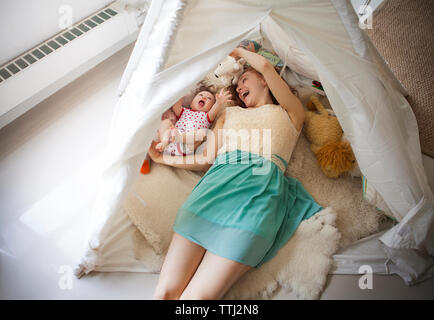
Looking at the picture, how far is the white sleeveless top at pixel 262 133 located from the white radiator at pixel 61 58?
1021 mm

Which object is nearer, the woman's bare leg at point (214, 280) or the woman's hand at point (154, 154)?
the woman's bare leg at point (214, 280)

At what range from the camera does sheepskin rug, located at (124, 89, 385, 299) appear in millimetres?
1027

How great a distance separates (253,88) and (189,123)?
34cm

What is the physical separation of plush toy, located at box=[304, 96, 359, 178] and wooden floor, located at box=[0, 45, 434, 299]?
0.37 meters

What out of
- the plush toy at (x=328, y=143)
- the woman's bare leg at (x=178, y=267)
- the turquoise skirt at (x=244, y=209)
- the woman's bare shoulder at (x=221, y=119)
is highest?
the plush toy at (x=328, y=143)

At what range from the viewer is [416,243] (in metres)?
1.02

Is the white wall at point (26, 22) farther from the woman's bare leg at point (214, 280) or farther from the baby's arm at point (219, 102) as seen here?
the woman's bare leg at point (214, 280)

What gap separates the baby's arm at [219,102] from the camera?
4.35 feet

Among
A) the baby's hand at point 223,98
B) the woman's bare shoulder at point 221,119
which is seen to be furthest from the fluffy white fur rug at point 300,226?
the baby's hand at point 223,98

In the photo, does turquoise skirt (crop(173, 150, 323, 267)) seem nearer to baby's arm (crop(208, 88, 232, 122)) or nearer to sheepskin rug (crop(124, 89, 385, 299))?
sheepskin rug (crop(124, 89, 385, 299))

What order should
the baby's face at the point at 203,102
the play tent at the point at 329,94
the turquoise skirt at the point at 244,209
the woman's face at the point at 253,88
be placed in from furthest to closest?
the baby's face at the point at 203,102
the woman's face at the point at 253,88
the turquoise skirt at the point at 244,209
the play tent at the point at 329,94

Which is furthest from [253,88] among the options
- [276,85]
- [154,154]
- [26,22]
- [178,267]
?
[26,22]

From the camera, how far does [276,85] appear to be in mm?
1210

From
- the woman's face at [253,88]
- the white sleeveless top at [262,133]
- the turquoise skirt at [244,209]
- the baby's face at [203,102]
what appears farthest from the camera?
the baby's face at [203,102]
